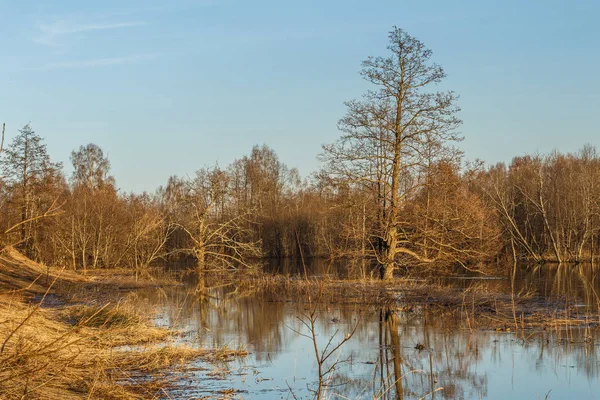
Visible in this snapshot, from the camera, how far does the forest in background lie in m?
25.2

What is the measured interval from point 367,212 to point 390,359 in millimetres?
15608

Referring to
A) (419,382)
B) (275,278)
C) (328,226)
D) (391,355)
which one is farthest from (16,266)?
(328,226)

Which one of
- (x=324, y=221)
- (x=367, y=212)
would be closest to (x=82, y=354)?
(x=367, y=212)

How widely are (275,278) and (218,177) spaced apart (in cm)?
787

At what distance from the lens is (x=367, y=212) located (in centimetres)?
2728

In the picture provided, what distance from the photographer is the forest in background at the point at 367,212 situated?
25.2 m

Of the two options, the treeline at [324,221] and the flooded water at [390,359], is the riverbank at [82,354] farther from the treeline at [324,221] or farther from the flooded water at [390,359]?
the treeline at [324,221]

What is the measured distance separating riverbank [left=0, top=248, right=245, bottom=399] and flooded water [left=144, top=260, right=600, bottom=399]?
60 cm

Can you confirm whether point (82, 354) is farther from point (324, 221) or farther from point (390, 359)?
point (324, 221)

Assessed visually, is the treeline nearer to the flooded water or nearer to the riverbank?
the flooded water

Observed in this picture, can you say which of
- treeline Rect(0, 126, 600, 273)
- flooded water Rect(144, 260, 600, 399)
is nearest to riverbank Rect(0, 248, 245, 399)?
flooded water Rect(144, 260, 600, 399)

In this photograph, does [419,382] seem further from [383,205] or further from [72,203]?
[72,203]

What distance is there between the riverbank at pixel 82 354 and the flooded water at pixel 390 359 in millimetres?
598

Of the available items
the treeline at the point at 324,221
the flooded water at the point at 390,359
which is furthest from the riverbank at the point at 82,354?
the treeline at the point at 324,221
